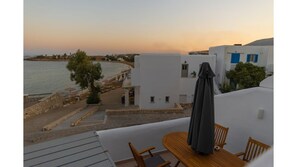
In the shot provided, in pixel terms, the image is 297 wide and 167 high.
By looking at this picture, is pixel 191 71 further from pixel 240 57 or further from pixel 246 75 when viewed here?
pixel 240 57

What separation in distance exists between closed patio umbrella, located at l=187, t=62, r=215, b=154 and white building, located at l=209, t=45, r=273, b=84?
766 inches

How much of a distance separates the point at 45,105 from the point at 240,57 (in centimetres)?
2413

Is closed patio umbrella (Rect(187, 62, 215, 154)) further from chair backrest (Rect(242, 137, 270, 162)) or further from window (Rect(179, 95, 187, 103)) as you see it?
window (Rect(179, 95, 187, 103))

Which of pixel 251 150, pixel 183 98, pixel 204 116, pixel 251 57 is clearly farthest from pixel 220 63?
pixel 204 116

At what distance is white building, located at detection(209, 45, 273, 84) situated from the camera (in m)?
20.5

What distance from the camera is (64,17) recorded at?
25234 millimetres

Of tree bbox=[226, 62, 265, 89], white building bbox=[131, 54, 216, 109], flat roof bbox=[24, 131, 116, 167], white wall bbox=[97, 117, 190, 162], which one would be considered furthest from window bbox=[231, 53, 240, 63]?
flat roof bbox=[24, 131, 116, 167]

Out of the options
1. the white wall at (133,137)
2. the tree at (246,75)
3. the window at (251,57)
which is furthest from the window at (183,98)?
the white wall at (133,137)

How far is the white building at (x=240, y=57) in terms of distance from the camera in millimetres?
20453

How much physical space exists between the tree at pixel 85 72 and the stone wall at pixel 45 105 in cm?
411
